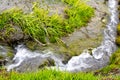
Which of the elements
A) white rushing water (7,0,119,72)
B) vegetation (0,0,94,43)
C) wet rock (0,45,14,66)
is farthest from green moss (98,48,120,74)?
wet rock (0,45,14,66)

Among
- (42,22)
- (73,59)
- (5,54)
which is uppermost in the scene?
(42,22)

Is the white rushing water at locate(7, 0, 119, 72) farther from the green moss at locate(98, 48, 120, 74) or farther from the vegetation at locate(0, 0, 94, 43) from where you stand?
the vegetation at locate(0, 0, 94, 43)

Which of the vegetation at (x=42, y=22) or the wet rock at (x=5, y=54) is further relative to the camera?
the vegetation at (x=42, y=22)

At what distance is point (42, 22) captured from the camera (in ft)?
44.8

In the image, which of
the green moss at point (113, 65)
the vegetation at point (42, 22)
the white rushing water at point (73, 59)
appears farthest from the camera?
the vegetation at point (42, 22)

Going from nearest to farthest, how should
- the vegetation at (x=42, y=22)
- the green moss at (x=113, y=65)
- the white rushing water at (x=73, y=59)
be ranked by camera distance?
the green moss at (x=113, y=65) → the white rushing water at (x=73, y=59) → the vegetation at (x=42, y=22)

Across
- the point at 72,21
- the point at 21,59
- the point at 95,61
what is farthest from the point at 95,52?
the point at 21,59

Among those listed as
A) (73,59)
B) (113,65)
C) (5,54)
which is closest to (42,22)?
(73,59)

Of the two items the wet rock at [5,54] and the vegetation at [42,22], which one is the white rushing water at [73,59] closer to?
the wet rock at [5,54]

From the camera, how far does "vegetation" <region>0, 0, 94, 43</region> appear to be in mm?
13195

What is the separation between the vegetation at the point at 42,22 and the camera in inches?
520

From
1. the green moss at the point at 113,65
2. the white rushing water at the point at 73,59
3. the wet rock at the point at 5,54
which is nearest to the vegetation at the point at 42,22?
the wet rock at the point at 5,54

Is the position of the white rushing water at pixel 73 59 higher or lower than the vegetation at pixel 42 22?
lower

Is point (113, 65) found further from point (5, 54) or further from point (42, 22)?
point (5, 54)
